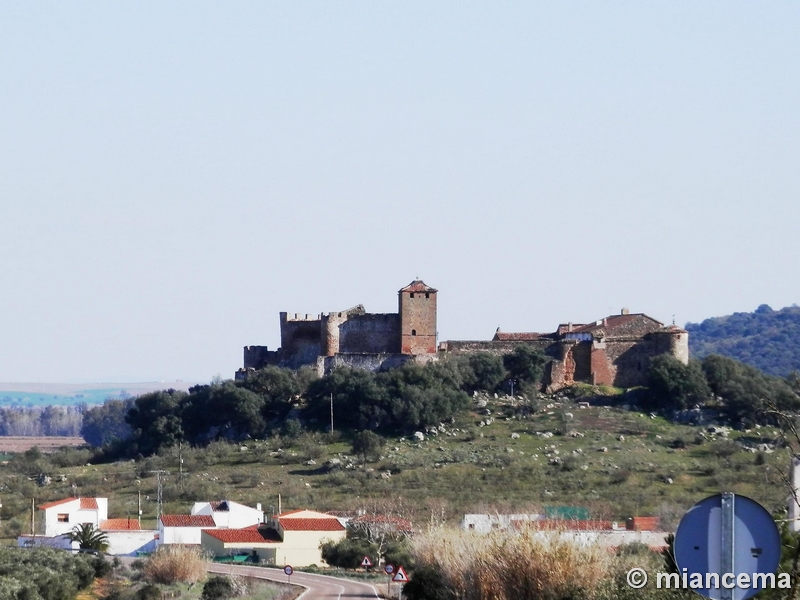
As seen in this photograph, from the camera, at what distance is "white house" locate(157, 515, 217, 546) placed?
3691cm

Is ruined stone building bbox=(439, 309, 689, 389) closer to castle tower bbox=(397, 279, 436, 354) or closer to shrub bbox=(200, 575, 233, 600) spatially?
castle tower bbox=(397, 279, 436, 354)

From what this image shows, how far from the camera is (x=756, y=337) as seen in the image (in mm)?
159875

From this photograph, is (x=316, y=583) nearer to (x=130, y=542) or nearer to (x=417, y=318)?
(x=130, y=542)

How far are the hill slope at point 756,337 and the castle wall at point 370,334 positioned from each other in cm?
7966

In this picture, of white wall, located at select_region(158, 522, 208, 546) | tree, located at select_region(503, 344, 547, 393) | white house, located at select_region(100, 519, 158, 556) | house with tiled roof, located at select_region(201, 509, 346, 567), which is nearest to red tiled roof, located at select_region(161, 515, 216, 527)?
white wall, located at select_region(158, 522, 208, 546)

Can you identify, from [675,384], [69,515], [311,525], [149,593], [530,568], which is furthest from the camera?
[675,384]

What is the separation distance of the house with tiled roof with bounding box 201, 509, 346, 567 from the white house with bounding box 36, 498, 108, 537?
4.42 metres

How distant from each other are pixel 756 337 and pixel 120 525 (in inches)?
5122

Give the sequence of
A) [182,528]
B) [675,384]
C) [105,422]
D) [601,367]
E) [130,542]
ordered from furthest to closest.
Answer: [105,422], [601,367], [675,384], [130,542], [182,528]

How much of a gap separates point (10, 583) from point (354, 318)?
2890 centimetres

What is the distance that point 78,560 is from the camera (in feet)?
98.7

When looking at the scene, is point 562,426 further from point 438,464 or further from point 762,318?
point 762,318

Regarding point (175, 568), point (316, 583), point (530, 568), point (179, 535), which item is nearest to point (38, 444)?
point (179, 535)

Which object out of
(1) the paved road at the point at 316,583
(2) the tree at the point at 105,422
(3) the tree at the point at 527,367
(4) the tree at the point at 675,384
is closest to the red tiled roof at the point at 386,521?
(1) the paved road at the point at 316,583
